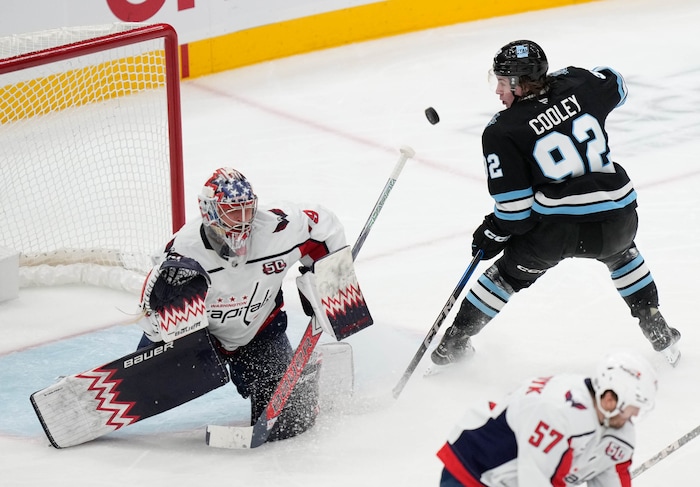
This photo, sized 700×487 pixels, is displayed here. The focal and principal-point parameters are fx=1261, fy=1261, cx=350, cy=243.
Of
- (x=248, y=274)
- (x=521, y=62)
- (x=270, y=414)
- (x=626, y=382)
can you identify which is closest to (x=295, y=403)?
(x=270, y=414)

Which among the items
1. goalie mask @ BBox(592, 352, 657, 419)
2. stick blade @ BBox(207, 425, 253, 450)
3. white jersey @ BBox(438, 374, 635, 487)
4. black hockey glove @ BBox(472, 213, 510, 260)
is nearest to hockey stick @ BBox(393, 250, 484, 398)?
black hockey glove @ BBox(472, 213, 510, 260)

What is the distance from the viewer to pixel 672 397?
367 centimetres

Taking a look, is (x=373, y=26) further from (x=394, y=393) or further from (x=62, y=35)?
(x=394, y=393)

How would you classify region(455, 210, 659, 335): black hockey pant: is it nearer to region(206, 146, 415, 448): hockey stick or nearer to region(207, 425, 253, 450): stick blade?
region(206, 146, 415, 448): hockey stick

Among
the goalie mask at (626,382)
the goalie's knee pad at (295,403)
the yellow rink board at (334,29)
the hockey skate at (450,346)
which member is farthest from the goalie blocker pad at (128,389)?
the yellow rink board at (334,29)

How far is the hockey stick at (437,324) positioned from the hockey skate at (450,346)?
5.9 inches

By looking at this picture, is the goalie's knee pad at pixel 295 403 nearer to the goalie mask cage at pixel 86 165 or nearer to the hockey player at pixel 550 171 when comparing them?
the hockey player at pixel 550 171

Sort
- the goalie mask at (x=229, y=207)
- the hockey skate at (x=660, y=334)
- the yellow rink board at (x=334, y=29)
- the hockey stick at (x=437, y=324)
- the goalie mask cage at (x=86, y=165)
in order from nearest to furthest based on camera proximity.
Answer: the goalie mask at (x=229, y=207) → the hockey stick at (x=437, y=324) → the hockey skate at (x=660, y=334) → the goalie mask cage at (x=86, y=165) → the yellow rink board at (x=334, y=29)

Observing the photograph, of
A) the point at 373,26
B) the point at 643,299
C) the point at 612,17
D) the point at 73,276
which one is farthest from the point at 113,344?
the point at 612,17

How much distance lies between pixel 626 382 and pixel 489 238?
138cm

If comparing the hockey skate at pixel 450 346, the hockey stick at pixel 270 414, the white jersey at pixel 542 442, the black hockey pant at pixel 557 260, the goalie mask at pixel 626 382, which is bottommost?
the hockey skate at pixel 450 346

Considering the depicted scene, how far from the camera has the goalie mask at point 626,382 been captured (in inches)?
89.2

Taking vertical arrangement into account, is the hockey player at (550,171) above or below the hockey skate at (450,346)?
above

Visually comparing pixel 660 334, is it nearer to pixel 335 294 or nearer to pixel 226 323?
pixel 335 294
